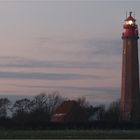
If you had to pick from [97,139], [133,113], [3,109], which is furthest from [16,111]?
[97,139]

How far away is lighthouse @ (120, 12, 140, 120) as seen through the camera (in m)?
94.6

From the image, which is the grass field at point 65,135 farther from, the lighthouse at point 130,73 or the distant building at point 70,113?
the distant building at point 70,113

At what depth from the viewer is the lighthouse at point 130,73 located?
94.6 metres

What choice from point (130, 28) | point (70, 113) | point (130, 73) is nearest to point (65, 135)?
point (130, 73)

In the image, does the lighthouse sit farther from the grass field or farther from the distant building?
the grass field

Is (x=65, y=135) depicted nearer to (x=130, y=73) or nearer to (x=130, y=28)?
(x=130, y=73)

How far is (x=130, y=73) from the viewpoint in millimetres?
94438

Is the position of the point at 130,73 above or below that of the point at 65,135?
above

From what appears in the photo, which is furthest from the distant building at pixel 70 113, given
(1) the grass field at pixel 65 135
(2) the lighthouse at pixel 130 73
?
(1) the grass field at pixel 65 135

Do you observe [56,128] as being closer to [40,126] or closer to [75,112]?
[40,126]

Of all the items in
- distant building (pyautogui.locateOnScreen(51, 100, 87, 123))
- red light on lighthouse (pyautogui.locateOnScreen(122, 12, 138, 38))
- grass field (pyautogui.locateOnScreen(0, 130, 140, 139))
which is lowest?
grass field (pyautogui.locateOnScreen(0, 130, 140, 139))

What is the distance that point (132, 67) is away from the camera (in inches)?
3735

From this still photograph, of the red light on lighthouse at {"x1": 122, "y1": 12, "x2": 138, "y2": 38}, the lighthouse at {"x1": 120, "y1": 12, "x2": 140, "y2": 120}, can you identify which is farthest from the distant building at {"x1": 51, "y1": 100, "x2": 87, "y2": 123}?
the red light on lighthouse at {"x1": 122, "y1": 12, "x2": 138, "y2": 38}

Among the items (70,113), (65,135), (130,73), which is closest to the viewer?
(65,135)
